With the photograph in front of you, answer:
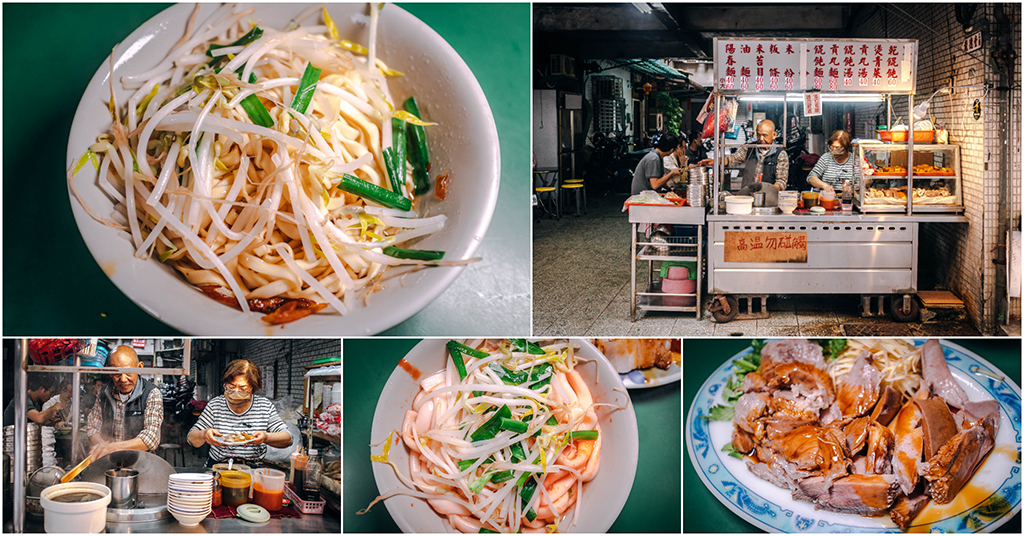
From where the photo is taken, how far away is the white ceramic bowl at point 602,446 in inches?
83.4

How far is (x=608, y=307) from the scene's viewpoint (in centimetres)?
347

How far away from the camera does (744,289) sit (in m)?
3.48

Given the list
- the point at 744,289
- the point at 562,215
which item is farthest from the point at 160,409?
the point at 744,289

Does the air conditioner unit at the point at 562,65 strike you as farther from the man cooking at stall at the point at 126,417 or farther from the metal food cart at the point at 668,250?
the man cooking at stall at the point at 126,417

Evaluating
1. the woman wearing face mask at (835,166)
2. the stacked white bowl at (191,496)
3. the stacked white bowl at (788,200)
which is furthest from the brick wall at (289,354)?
the woman wearing face mask at (835,166)

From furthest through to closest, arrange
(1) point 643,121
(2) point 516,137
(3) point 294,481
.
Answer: (1) point 643,121 → (3) point 294,481 → (2) point 516,137

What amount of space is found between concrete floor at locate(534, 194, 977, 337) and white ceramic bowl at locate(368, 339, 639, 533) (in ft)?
2.33

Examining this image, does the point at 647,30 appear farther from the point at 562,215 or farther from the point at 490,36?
the point at 490,36

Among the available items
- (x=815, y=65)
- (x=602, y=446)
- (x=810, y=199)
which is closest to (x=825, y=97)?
(x=815, y=65)

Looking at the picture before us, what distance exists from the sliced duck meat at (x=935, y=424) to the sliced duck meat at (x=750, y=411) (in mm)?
497

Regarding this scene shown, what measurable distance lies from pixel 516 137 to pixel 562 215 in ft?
4.42

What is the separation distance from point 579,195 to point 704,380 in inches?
63.0

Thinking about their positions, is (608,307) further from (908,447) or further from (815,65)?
(815,65)

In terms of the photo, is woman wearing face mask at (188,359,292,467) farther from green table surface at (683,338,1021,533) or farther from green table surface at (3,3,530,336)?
green table surface at (683,338,1021,533)
